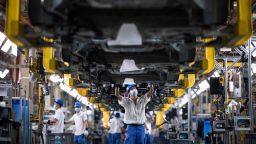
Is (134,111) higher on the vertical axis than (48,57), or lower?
lower

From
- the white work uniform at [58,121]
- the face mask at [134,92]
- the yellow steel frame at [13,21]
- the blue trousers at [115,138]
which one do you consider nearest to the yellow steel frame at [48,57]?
the yellow steel frame at [13,21]

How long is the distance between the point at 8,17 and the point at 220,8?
1722 mm

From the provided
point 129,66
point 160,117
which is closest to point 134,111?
point 129,66

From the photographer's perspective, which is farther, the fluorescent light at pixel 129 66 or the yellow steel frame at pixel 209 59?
the yellow steel frame at pixel 209 59

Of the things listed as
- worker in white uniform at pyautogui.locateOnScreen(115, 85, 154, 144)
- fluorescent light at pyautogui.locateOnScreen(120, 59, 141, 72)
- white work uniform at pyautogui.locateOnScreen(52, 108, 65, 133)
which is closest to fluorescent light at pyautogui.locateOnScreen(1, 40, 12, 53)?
white work uniform at pyautogui.locateOnScreen(52, 108, 65, 133)

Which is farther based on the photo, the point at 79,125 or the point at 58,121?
the point at 79,125

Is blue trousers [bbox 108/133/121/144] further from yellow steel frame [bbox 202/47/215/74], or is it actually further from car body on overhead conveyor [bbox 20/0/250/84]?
car body on overhead conveyor [bbox 20/0/250/84]

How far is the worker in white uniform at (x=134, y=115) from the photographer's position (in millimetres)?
8867

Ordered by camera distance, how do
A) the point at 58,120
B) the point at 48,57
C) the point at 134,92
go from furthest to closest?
the point at 58,120, the point at 134,92, the point at 48,57

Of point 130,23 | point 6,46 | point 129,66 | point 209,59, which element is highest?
point 6,46

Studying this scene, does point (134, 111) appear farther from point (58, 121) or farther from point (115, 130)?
point (115, 130)

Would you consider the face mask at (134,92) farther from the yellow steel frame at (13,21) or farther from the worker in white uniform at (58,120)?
the yellow steel frame at (13,21)

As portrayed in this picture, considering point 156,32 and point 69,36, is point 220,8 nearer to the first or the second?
point 156,32

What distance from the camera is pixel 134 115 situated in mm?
8953
